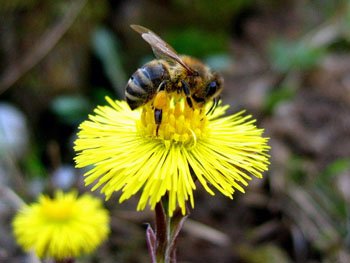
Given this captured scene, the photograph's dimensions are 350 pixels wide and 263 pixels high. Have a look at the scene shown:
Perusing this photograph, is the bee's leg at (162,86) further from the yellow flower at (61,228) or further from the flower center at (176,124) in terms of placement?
the yellow flower at (61,228)

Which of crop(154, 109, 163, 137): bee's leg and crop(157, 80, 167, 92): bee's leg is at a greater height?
crop(157, 80, 167, 92): bee's leg

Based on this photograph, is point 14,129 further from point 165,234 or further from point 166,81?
point 165,234

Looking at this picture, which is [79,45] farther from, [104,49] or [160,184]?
[160,184]

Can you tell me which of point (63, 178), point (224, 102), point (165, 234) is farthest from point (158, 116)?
point (224, 102)

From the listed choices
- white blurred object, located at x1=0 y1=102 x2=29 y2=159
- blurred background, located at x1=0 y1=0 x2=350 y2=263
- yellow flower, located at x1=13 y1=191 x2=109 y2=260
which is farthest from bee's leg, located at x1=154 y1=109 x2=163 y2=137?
white blurred object, located at x1=0 y1=102 x2=29 y2=159

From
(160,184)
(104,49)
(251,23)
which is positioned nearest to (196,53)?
(104,49)

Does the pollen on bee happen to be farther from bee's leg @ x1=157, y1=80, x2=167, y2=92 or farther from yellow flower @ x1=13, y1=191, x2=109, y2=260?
yellow flower @ x1=13, y1=191, x2=109, y2=260

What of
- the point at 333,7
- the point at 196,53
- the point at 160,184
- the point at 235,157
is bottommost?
the point at 160,184
